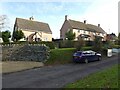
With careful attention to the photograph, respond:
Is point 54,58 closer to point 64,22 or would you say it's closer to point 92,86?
point 92,86

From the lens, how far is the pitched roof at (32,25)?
63.2 metres

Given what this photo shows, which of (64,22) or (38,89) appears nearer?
(38,89)

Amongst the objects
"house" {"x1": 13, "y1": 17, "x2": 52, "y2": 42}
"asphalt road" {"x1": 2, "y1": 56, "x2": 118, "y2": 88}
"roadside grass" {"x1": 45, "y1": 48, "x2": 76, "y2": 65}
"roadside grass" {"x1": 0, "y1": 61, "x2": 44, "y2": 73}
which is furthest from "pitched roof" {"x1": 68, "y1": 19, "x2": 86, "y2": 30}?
"asphalt road" {"x1": 2, "y1": 56, "x2": 118, "y2": 88}

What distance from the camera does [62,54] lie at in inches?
1244

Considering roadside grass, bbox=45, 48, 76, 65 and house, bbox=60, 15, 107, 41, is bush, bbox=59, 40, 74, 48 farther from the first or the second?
house, bbox=60, 15, 107, 41

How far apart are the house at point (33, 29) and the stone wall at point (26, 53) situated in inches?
1133

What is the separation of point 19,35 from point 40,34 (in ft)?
43.4

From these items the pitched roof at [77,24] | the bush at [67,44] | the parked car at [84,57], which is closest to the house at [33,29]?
the pitched roof at [77,24]

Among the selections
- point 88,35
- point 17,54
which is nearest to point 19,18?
point 88,35

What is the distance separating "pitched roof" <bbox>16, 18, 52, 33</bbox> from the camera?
63241 millimetres

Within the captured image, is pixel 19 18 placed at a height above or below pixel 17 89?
above

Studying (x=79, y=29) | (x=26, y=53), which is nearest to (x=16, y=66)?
(x=26, y=53)

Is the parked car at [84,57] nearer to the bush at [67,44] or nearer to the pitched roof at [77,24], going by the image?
the bush at [67,44]

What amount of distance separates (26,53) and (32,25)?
36.6 metres
